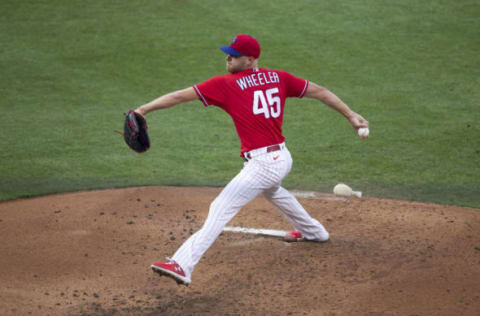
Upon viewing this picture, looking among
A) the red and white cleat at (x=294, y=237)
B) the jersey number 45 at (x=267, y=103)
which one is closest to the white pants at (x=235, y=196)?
the jersey number 45 at (x=267, y=103)

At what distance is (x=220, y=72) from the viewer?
11.5 m

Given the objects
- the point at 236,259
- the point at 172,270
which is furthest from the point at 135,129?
the point at 236,259

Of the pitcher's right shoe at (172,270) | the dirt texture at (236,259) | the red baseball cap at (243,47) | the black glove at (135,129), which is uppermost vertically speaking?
the red baseball cap at (243,47)

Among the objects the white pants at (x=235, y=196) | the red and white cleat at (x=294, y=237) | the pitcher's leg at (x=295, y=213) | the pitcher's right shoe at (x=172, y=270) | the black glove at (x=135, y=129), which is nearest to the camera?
the pitcher's right shoe at (x=172, y=270)

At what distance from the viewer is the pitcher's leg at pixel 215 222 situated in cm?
471

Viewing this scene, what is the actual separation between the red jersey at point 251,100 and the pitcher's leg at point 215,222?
0.34 metres

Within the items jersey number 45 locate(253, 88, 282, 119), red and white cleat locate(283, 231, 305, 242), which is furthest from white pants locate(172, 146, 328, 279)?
red and white cleat locate(283, 231, 305, 242)

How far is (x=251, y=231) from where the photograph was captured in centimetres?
611

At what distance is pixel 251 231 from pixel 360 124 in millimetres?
1577

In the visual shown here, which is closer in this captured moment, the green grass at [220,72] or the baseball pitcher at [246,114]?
the baseball pitcher at [246,114]

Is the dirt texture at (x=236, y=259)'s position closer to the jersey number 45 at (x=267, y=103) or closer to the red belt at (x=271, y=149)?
the red belt at (x=271, y=149)

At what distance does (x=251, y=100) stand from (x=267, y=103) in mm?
136

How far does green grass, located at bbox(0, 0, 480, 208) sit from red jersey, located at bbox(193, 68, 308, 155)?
2.54 m

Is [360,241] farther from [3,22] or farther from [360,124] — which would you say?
[3,22]
